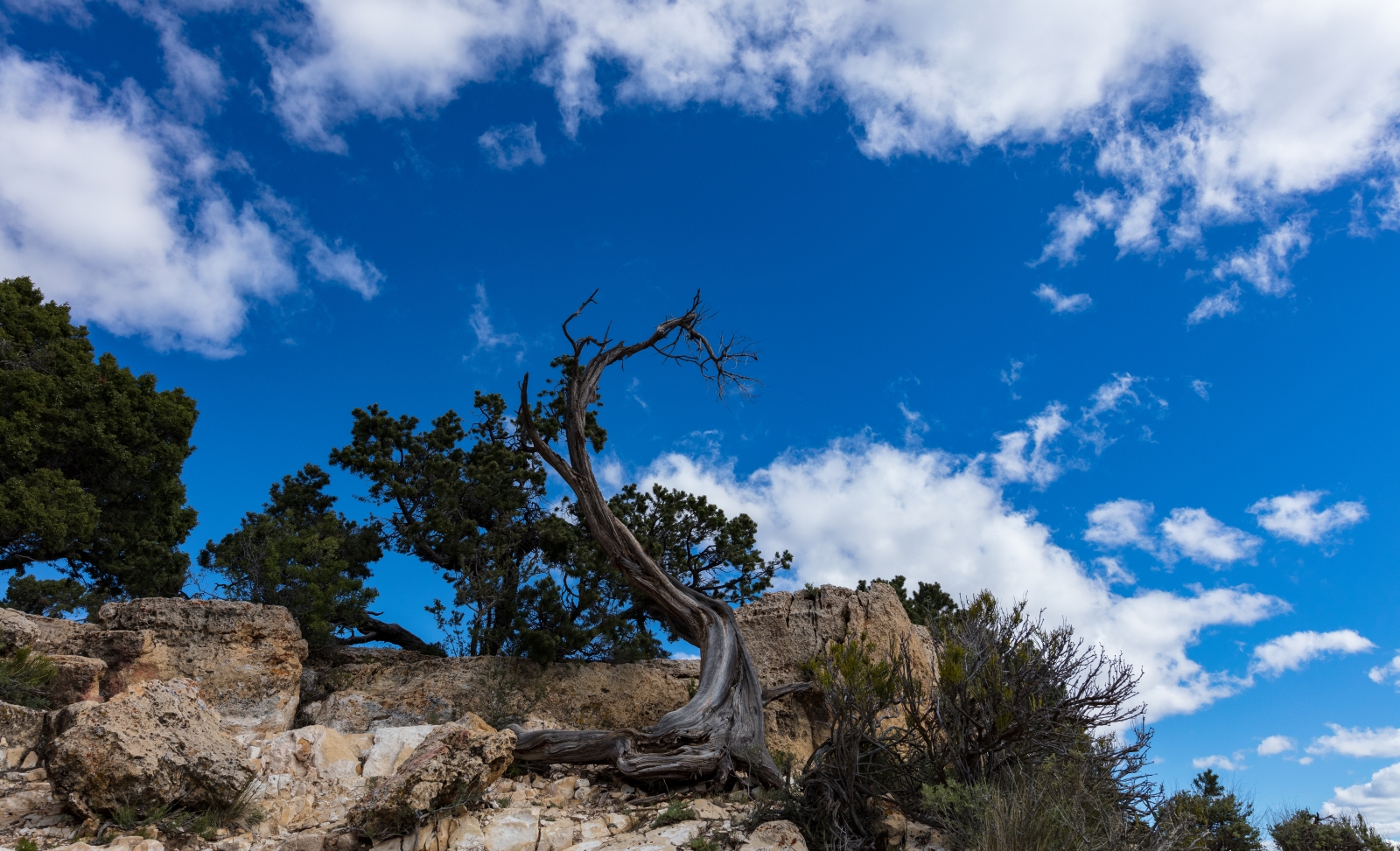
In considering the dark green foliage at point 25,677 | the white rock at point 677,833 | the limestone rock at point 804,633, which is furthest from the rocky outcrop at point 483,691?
Answer: the white rock at point 677,833

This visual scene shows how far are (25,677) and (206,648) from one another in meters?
2.75

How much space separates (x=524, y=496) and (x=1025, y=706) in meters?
10.8

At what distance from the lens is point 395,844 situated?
20.3ft

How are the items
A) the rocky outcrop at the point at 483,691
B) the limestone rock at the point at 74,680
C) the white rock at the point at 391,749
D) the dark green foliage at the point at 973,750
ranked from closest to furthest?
the dark green foliage at the point at 973,750 < the white rock at the point at 391,749 < the limestone rock at the point at 74,680 < the rocky outcrop at the point at 483,691

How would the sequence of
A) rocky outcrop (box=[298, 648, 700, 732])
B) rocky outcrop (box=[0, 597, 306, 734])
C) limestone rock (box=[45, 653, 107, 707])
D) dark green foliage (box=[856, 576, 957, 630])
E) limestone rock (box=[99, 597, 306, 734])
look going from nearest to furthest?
limestone rock (box=[45, 653, 107, 707]) → rocky outcrop (box=[0, 597, 306, 734]) → limestone rock (box=[99, 597, 306, 734]) → rocky outcrop (box=[298, 648, 700, 732]) → dark green foliage (box=[856, 576, 957, 630])

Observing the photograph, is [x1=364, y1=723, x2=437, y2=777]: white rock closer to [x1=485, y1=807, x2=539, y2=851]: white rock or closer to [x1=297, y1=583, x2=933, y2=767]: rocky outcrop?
[x1=485, y1=807, x2=539, y2=851]: white rock

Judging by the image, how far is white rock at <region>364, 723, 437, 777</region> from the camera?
766 centimetres

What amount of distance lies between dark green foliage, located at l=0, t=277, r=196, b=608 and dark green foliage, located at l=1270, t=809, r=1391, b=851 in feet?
63.0

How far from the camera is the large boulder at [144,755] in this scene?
6.14 m

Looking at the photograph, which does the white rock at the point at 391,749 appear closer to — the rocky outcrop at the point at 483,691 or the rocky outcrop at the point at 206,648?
the rocky outcrop at the point at 206,648

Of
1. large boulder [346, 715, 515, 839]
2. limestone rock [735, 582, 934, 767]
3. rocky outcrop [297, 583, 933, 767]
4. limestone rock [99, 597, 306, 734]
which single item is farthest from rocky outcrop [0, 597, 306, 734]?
limestone rock [735, 582, 934, 767]

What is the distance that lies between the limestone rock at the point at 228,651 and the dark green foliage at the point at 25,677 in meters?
2.00

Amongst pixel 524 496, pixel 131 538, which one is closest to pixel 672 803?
pixel 524 496

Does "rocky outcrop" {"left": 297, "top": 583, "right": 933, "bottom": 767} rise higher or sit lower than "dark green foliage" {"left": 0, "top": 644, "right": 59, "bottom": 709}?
higher
